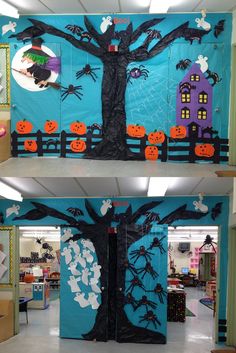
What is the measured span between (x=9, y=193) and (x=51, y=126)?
1.63 meters

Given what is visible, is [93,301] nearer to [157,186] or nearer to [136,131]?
[157,186]

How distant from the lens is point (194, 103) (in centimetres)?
817

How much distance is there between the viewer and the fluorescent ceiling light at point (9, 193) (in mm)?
7768

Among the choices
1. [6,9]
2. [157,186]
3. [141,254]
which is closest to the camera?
[6,9]

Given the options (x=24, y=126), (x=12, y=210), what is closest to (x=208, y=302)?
(x=12, y=210)

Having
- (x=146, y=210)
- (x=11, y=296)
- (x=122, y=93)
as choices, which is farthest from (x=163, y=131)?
(x=11, y=296)

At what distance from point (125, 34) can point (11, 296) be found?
20.3 feet

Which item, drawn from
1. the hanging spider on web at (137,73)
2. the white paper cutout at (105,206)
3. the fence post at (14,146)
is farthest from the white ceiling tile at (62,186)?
the hanging spider on web at (137,73)

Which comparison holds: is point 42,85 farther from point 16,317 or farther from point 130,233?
point 16,317

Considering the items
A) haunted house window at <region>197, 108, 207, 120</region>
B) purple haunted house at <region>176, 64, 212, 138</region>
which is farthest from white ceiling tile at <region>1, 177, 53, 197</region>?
haunted house window at <region>197, 108, 207, 120</region>

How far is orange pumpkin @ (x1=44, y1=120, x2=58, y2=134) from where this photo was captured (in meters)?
8.37

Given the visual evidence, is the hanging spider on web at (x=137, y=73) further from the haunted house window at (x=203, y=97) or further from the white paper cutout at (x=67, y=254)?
the white paper cutout at (x=67, y=254)

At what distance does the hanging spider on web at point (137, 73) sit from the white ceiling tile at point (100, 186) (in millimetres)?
2242

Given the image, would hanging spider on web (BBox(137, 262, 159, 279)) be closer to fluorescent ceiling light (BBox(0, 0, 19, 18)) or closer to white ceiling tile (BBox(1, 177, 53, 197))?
white ceiling tile (BBox(1, 177, 53, 197))
